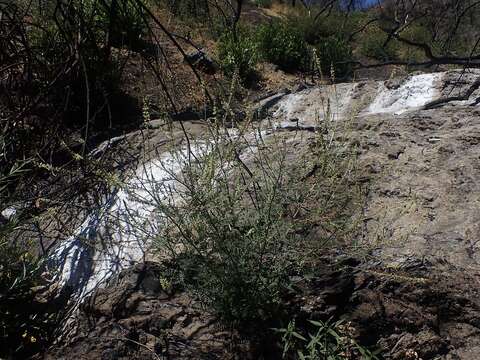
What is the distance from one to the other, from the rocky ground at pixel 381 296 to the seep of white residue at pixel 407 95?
165 centimetres

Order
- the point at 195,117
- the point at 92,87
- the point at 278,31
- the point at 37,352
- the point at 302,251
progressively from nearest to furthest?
the point at 302,251 < the point at 37,352 < the point at 195,117 < the point at 92,87 < the point at 278,31

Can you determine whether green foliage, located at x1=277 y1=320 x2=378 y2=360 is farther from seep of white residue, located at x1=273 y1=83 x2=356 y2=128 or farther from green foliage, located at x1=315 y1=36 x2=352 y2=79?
green foliage, located at x1=315 y1=36 x2=352 y2=79

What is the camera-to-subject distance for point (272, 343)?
2.32m

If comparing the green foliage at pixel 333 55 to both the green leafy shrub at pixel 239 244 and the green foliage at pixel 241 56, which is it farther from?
the green leafy shrub at pixel 239 244

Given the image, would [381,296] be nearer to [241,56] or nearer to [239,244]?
[239,244]

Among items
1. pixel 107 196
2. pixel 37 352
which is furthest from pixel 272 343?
pixel 107 196

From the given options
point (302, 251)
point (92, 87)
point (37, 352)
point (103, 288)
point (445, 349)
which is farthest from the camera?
point (92, 87)

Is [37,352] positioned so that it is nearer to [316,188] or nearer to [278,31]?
[316,188]

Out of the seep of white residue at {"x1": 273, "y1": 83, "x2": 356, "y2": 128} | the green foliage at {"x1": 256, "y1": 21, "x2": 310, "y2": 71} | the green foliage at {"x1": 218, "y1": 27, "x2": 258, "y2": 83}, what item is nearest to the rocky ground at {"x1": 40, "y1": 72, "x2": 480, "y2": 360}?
the seep of white residue at {"x1": 273, "y1": 83, "x2": 356, "y2": 128}

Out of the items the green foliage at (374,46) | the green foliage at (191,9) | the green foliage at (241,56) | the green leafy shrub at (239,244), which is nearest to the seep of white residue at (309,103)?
the green foliage at (191,9)

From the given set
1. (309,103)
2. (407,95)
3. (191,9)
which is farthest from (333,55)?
(191,9)

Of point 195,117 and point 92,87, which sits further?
point 92,87

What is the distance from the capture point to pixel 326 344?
2012mm

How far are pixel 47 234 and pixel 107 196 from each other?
0.45 meters
